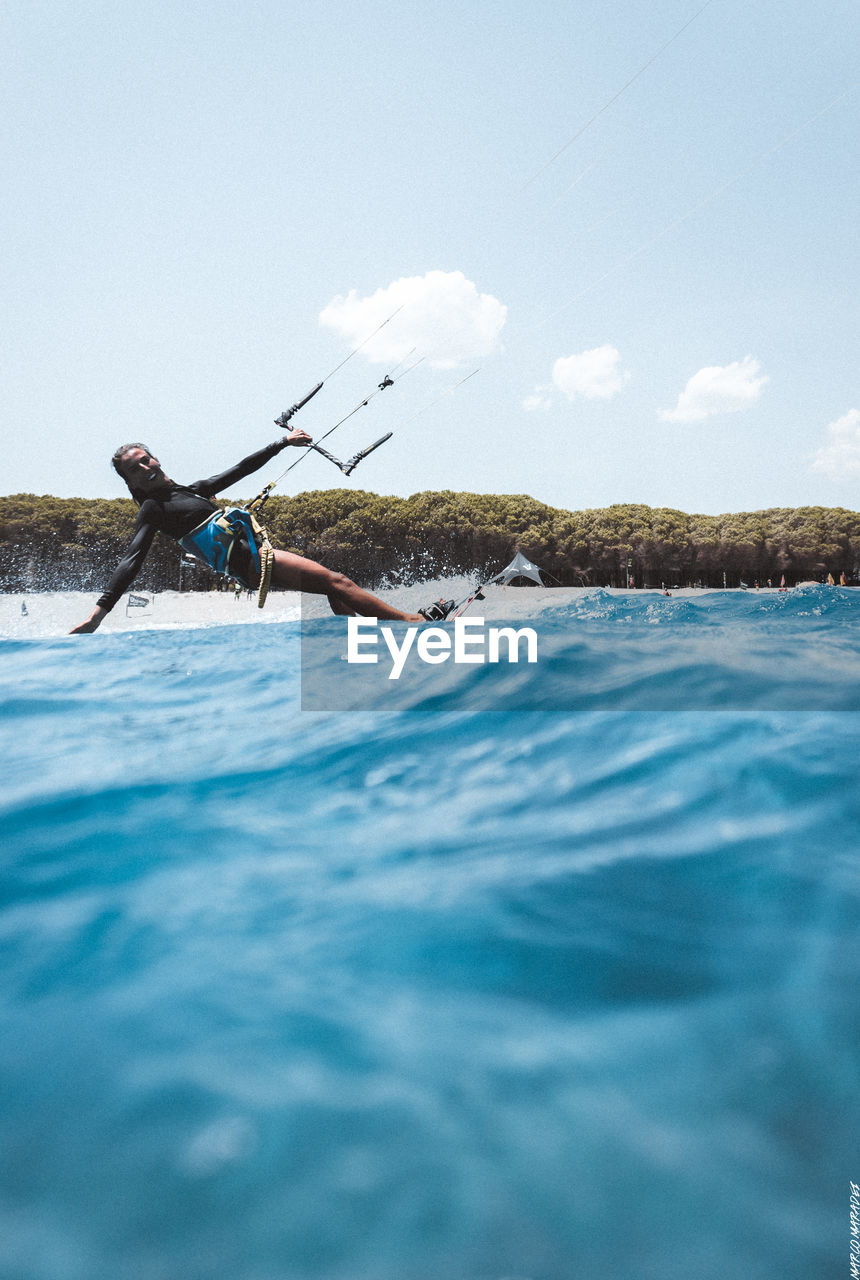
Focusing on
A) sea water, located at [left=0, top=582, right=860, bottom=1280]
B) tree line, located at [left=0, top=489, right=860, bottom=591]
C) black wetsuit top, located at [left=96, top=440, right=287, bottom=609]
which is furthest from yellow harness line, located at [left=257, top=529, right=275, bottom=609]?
tree line, located at [left=0, top=489, right=860, bottom=591]

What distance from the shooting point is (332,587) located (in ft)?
30.0

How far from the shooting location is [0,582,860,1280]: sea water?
1.29 m

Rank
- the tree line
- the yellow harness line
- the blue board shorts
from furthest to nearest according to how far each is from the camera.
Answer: the tree line < the blue board shorts < the yellow harness line

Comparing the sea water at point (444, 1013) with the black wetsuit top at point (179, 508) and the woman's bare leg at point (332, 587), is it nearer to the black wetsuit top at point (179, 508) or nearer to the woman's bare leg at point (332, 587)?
the woman's bare leg at point (332, 587)

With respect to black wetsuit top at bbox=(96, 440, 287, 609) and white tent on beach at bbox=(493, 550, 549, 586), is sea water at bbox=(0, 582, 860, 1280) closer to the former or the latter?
black wetsuit top at bbox=(96, 440, 287, 609)

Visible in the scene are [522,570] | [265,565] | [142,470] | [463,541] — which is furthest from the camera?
[463,541]

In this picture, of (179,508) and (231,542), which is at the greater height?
(179,508)

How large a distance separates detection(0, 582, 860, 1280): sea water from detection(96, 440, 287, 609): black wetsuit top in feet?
18.6

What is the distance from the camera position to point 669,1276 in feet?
3.89

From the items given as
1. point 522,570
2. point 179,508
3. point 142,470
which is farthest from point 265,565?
point 522,570

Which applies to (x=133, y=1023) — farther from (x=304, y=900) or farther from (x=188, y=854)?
(x=188, y=854)

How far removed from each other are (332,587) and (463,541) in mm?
41808

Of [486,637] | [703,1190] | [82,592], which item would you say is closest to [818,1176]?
[703,1190]

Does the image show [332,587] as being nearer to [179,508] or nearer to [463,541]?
[179,508]
